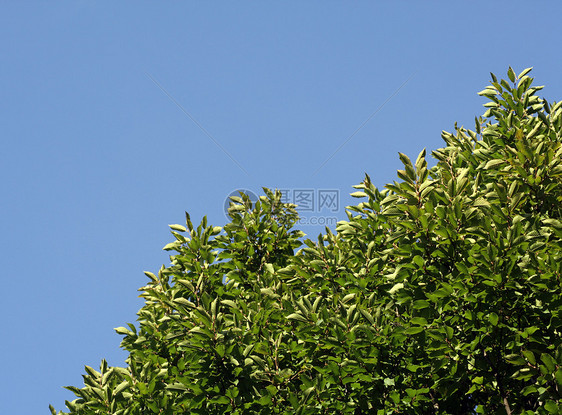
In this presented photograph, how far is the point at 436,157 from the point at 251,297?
3805mm

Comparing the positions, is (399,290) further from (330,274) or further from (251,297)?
(251,297)

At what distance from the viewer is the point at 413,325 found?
731cm

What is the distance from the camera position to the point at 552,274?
22.0ft

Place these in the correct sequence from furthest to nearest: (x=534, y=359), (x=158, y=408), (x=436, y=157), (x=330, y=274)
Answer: (x=436, y=157)
(x=330, y=274)
(x=158, y=408)
(x=534, y=359)

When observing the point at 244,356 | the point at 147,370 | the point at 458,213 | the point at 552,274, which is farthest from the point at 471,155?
the point at 147,370

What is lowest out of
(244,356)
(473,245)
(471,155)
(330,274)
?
(244,356)

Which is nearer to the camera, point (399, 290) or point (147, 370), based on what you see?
point (399, 290)

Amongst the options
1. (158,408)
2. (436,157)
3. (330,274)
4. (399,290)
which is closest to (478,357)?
(399,290)

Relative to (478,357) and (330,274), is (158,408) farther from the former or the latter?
(478,357)

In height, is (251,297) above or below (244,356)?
above

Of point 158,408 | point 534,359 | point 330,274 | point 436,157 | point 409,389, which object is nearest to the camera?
point 534,359

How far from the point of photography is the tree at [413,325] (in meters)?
6.89

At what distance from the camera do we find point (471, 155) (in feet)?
31.3

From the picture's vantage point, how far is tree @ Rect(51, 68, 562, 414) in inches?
271
